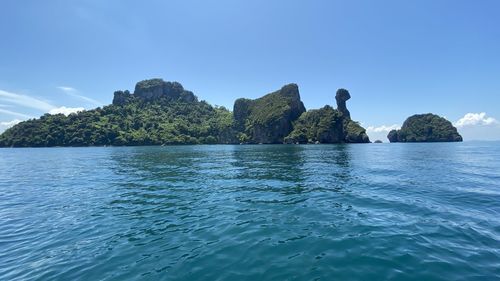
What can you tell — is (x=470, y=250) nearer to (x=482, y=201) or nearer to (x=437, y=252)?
(x=437, y=252)

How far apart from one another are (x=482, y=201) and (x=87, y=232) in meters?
25.6

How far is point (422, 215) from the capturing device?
49.1ft

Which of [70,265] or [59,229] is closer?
[70,265]

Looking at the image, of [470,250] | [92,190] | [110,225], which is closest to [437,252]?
[470,250]

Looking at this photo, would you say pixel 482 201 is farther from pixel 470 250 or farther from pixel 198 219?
pixel 198 219

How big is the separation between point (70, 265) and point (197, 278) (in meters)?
5.18

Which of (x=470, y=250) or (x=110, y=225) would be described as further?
(x=110, y=225)

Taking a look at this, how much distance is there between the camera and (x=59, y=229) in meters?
13.8

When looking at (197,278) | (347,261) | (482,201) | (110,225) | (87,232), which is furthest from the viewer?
(482,201)

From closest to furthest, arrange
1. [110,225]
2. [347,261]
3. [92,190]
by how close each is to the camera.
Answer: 1. [347,261]
2. [110,225]
3. [92,190]

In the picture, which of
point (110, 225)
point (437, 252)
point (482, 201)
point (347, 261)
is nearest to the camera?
point (347, 261)

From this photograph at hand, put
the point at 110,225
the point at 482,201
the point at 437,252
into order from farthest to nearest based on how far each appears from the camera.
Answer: the point at 482,201 < the point at 110,225 < the point at 437,252

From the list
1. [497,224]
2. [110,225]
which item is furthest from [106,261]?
[497,224]

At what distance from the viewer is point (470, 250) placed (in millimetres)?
10180
